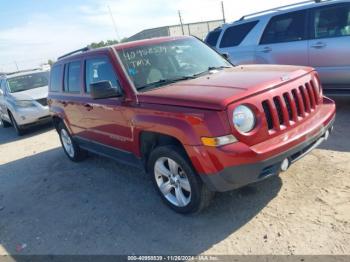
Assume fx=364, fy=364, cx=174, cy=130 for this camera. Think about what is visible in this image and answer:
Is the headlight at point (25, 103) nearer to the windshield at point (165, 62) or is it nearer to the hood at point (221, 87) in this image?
the windshield at point (165, 62)

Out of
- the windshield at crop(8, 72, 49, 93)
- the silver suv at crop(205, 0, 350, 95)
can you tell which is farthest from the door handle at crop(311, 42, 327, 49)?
the windshield at crop(8, 72, 49, 93)

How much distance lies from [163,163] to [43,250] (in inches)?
61.0

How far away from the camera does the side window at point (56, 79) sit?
→ 250 inches

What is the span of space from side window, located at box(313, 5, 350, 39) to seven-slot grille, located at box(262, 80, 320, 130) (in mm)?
2888

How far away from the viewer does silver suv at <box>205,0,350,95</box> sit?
6285 mm

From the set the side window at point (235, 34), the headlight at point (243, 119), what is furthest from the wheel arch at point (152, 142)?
the side window at point (235, 34)

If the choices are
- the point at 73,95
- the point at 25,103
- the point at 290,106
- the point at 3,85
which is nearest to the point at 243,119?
the point at 290,106

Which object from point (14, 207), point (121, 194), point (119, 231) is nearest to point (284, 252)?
point (119, 231)

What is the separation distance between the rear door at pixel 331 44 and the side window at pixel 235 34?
152 centimetres

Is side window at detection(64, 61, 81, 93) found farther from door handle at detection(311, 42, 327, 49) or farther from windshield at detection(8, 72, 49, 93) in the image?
windshield at detection(8, 72, 49, 93)

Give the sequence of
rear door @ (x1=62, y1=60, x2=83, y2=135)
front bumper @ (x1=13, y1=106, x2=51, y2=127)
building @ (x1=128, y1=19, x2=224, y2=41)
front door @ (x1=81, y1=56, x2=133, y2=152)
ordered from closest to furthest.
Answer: front door @ (x1=81, y1=56, x2=133, y2=152)
rear door @ (x1=62, y1=60, x2=83, y2=135)
front bumper @ (x1=13, y1=106, x2=51, y2=127)
building @ (x1=128, y1=19, x2=224, y2=41)

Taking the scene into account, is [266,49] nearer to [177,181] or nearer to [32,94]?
[177,181]

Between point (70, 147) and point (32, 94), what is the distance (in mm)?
4705

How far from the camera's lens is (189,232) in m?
3.63
